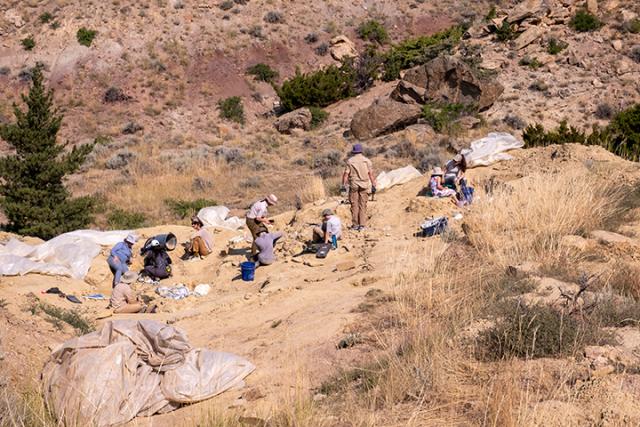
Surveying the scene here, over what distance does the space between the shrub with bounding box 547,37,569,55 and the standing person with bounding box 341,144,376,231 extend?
1762cm

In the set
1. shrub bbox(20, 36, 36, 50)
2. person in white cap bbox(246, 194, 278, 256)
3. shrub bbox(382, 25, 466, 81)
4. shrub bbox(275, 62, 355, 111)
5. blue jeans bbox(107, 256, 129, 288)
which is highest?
shrub bbox(20, 36, 36, 50)

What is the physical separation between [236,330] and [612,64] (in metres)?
21.9

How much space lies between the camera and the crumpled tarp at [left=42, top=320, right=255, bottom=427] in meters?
4.86

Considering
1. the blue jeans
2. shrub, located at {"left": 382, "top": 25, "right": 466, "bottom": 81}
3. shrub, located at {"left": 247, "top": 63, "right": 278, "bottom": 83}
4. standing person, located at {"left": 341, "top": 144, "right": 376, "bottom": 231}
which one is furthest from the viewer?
shrub, located at {"left": 247, "top": 63, "right": 278, "bottom": 83}

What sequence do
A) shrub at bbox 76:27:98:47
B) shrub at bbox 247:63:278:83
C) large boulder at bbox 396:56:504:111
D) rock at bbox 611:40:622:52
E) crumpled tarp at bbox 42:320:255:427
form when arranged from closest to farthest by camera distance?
1. crumpled tarp at bbox 42:320:255:427
2. large boulder at bbox 396:56:504:111
3. rock at bbox 611:40:622:52
4. shrub at bbox 247:63:278:83
5. shrub at bbox 76:27:98:47

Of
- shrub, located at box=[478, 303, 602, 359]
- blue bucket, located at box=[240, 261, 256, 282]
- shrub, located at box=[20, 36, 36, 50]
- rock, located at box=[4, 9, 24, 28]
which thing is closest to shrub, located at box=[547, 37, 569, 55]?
blue bucket, located at box=[240, 261, 256, 282]

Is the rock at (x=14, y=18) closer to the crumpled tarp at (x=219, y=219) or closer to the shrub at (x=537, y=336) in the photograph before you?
the crumpled tarp at (x=219, y=219)

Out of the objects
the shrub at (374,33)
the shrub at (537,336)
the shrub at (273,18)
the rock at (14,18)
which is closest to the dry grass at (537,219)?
the shrub at (537,336)

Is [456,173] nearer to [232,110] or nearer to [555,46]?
[555,46]

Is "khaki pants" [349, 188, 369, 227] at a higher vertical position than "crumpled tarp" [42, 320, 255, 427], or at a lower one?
lower

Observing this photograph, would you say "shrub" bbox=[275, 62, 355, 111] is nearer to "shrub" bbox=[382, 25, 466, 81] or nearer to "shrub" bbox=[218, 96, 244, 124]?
"shrub" bbox=[382, 25, 466, 81]

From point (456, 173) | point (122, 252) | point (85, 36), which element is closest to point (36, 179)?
point (122, 252)

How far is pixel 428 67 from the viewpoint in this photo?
2412 cm

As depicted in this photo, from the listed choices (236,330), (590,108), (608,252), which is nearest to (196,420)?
(236,330)
